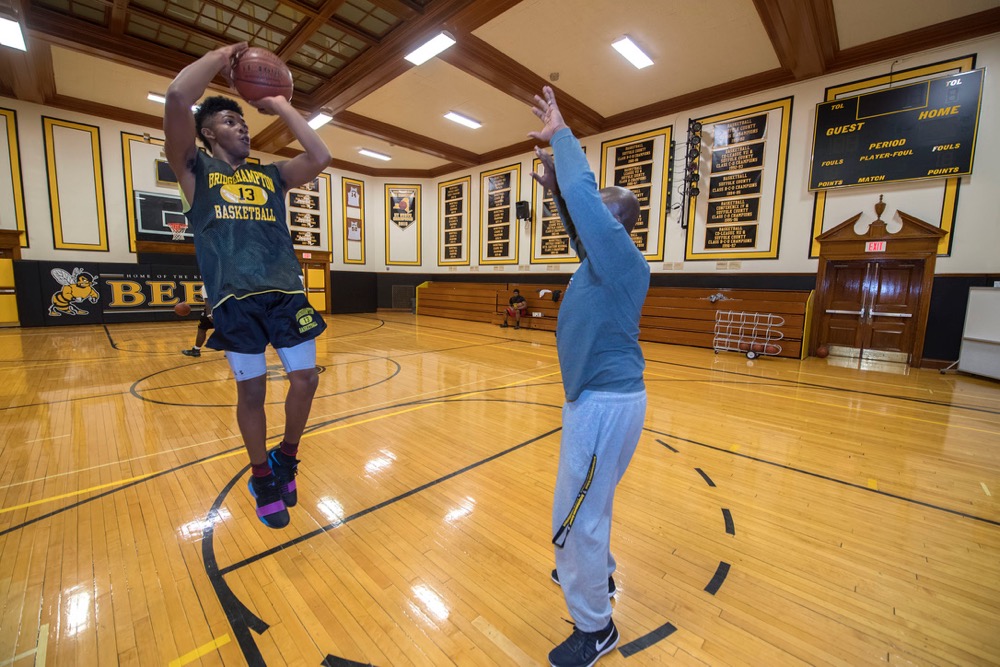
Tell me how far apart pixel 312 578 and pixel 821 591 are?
193cm

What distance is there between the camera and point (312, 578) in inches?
63.2

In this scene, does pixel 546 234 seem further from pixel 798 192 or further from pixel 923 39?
pixel 923 39

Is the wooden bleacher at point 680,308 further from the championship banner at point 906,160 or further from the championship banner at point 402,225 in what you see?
the championship banner at point 402,225

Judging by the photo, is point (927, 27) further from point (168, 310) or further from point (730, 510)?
point (168, 310)

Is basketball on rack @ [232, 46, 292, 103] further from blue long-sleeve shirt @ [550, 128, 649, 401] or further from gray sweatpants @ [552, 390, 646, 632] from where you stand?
gray sweatpants @ [552, 390, 646, 632]

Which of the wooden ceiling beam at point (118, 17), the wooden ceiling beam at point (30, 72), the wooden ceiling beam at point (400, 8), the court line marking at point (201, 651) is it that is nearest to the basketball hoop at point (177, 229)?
the wooden ceiling beam at point (30, 72)

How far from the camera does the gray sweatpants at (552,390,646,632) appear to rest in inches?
43.5

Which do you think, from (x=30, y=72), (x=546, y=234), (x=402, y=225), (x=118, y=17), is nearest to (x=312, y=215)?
(x=402, y=225)

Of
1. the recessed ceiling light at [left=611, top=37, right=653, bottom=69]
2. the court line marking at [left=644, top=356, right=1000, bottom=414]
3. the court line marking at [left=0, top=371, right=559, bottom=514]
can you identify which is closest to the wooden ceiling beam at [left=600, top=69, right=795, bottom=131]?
the recessed ceiling light at [left=611, top=37, right=653, bottom=69]

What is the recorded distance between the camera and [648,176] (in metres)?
8.75

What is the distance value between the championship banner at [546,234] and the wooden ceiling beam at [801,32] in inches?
198

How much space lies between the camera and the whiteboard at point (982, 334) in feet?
17.2

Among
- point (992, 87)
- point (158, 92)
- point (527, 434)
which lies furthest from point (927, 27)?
point (158, 92)

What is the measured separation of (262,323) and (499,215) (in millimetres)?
10600
